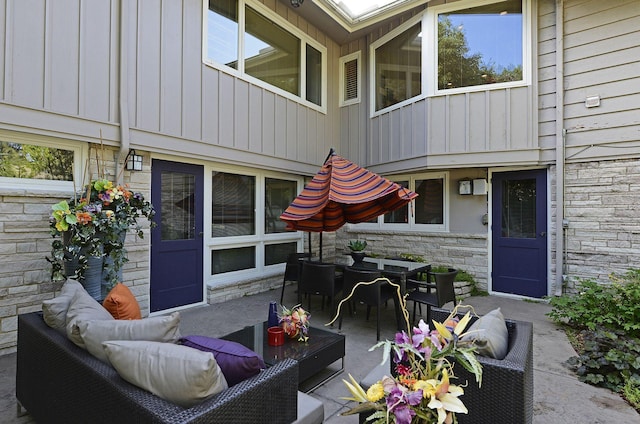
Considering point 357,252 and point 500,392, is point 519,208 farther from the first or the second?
point 500,392

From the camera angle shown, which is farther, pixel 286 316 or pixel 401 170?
pixel 401 170

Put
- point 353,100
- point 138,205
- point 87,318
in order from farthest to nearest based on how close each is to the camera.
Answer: point 353,100
point 138,205
point 87,318

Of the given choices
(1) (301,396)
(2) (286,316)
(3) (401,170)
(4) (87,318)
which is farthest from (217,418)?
(3) (401,170)

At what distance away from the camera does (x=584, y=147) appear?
196 inches

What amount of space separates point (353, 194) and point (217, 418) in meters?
2.84

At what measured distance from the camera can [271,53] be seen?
19.4ft

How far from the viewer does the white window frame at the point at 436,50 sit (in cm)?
525

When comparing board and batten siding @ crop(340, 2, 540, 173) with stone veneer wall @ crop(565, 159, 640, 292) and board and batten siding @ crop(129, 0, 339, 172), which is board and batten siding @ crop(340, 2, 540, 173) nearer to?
stone veneer wall @ crop(565, 159, 640, 292)

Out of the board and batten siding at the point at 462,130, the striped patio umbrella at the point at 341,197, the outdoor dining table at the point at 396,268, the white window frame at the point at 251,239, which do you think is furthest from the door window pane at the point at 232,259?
the board and batten siding at the point at 462,130

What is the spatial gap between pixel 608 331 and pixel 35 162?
6.00 meters

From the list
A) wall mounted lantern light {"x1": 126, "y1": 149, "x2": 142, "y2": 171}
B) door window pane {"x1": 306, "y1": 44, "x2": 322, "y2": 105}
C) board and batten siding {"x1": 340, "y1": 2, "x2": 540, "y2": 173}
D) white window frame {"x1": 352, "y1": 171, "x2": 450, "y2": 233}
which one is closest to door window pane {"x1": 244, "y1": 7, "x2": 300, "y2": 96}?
door window pane {"x1": 306, "y1": 44, "x2": 322, "y2": 105}

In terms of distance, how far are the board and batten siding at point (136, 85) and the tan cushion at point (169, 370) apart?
120 inches

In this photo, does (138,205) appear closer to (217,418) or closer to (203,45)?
(203,45)

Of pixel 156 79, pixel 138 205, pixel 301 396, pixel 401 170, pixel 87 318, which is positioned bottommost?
pixel 301 396
